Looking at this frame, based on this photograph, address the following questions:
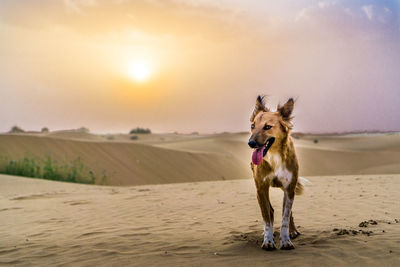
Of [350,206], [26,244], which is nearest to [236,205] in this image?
[350,206]

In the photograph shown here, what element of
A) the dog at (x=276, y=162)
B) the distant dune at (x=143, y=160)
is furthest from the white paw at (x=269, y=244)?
the distant dune at (x=143, y=160)

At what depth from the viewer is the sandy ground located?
4.59 m

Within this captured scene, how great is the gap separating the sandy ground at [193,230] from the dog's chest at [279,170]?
86 centimetres

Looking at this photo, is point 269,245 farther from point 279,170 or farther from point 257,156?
point 257,156

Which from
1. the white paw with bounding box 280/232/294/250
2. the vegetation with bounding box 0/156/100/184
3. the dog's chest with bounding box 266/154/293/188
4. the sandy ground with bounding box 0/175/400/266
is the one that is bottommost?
the sandy ground with bounding box 0/175/400/266

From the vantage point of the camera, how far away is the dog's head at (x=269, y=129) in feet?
14.1

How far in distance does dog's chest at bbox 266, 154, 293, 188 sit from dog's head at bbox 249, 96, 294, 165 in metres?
0.15

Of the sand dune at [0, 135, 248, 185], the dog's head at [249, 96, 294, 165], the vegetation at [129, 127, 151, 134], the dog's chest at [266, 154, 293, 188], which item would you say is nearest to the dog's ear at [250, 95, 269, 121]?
the dog's head at [249, 96, 294, 165]

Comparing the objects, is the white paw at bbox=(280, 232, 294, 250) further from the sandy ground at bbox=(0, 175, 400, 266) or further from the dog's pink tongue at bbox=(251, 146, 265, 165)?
the dog's pink tongue at bbox=(251, 146, 265, 165)

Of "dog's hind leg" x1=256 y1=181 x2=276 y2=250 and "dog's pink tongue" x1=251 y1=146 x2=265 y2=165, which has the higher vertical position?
"dog's pink tongue" x1=251 y1=146 x2=265 y2=165

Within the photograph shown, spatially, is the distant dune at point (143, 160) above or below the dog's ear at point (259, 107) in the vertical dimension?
below

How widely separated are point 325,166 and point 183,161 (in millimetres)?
14173

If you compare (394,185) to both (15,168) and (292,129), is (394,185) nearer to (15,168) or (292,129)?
(292,129)

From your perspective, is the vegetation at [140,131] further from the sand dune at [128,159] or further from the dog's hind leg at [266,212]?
the dog's hind leg at [266,212]
